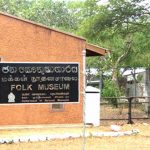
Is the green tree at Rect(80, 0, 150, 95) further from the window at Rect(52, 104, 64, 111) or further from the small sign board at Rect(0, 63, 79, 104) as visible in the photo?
the small sign board at Rect(0, 63, 79, 104)

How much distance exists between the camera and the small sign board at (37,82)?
10.9 meters

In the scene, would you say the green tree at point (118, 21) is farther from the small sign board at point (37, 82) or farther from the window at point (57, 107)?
the small sign board at point (37, 82)

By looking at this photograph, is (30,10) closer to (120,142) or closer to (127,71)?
(127,71)

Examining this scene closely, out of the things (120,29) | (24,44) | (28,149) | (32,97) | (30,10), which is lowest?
(28,149)

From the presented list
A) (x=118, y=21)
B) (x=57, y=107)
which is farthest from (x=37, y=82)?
(x=118, y=21)

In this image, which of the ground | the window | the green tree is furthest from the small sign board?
the green tree

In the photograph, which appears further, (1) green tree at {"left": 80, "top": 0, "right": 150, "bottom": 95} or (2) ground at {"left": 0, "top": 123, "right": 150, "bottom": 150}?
(1) green tree at {"left": 80, "top": 0, "right": 150, "bottom": 95}

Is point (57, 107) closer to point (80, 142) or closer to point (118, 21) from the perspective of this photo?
point (80, 142)

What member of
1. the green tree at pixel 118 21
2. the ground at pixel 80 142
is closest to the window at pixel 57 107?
the ground at pixel 80 142

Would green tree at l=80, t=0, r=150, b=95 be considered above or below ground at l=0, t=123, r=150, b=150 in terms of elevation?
above

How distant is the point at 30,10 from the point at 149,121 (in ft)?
80.3

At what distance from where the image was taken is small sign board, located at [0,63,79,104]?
1086 centimetres

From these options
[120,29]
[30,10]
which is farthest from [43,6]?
[120,29]

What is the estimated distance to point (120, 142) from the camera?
46.8ft
